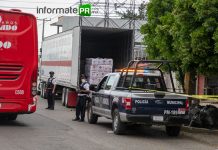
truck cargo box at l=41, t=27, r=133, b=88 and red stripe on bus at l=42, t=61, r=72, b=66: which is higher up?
truck cargo box at l=41, t=27, r=133, b=88

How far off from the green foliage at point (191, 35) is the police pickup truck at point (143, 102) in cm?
109

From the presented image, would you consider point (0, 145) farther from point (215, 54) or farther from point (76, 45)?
point (76, 45)

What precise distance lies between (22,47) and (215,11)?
5.71 metres

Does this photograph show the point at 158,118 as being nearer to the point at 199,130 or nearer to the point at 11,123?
the point at 199,130

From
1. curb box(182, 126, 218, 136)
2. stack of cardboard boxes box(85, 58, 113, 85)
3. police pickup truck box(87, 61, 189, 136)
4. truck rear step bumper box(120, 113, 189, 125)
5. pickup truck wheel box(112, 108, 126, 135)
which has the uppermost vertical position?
stack of cardboard boxes box(85, 58, 113, 85)

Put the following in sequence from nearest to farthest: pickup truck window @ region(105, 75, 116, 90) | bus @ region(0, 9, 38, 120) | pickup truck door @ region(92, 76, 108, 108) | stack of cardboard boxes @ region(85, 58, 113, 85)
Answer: bus @ region(0, 9, 38, 120), pickup truck window @ region(105, 75, 116, 90), pickup truck door @ region(92, 76, 108, 108), stack of cardboard boxes @ region(85, 58, 113, 85)

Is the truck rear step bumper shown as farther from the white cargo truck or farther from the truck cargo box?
the truck cargo box

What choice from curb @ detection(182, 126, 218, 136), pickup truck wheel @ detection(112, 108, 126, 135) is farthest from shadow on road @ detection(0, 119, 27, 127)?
curb @ detection(182, 126, 218, 136)

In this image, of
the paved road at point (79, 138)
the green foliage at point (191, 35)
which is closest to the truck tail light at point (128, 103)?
the paved road at point (79, 138)

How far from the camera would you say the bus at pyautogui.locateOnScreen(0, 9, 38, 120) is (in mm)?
→ 15227

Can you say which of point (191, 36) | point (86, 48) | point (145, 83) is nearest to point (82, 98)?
point (145, 83)

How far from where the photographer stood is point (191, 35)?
14.6 meters

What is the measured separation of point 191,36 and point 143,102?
94.5 inches

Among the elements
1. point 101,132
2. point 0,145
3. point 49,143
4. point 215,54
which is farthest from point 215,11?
point 0,145
